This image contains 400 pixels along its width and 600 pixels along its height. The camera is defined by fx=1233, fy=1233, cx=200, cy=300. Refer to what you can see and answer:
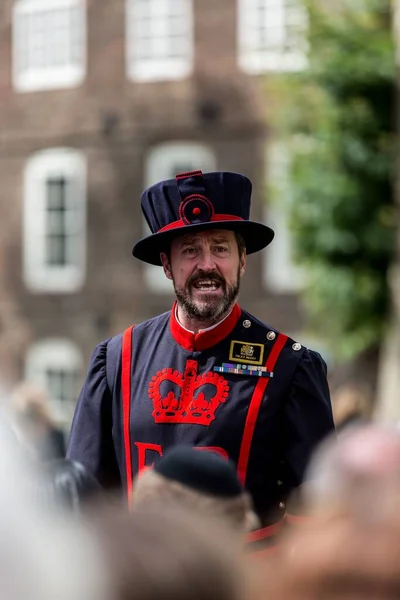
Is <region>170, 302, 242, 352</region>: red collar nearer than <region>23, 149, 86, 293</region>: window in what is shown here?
Yes

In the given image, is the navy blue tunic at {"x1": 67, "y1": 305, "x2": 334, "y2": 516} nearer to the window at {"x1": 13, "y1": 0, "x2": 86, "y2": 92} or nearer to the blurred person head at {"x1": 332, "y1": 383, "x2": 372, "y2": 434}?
the blurred person head at {"x1": 332, "y1": 383, "x2": 372, "y2": 434}

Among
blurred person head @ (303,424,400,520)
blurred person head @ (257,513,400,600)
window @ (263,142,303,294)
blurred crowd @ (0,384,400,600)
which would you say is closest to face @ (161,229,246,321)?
blurred crowd @ (0,384,400,600)

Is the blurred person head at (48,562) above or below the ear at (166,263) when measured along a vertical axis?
below

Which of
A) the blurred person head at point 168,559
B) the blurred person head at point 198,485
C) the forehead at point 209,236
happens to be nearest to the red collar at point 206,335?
the forehead at point 209,236

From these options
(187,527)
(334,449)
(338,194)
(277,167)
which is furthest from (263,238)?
(277,167)

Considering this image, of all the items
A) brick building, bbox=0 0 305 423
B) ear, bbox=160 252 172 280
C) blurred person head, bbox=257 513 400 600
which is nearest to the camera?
blurred person head, bbox=257 513 400 600

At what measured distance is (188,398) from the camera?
3.67 m

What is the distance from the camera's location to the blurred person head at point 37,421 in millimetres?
7930

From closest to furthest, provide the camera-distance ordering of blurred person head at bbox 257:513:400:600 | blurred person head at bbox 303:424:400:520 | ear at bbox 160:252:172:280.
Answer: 1. blurred person head at bbox 257:513:400:600
2. blurred person head at bbox 303:424:400:520
3. ear at bbox 160:252:172:280

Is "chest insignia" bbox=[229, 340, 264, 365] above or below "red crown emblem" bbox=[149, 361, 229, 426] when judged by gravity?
above

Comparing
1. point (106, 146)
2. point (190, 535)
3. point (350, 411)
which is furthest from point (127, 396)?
point (106, 146)

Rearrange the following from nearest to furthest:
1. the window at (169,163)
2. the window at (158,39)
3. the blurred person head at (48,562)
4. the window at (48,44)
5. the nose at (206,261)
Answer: the blurred person head at (48,562)
the nose at (206,261)
the window at (169,163)
the window at (158,39)
the window at (48,44)

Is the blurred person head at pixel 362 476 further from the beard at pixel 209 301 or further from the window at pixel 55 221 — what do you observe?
the window at pixel 55 221

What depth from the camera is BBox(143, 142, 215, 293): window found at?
17.1 meters
